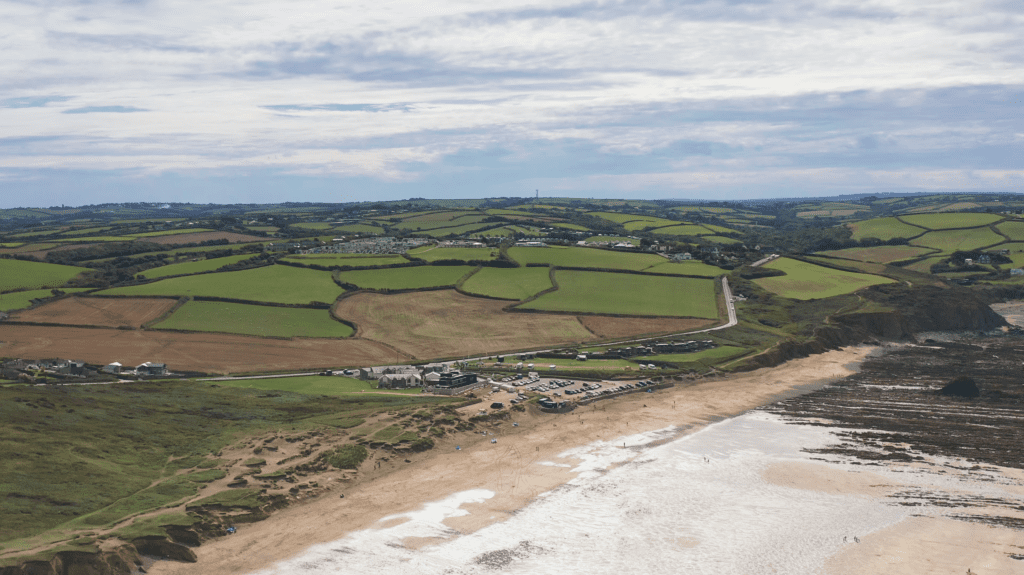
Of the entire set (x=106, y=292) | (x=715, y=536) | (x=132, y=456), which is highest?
(x=106, y=292)

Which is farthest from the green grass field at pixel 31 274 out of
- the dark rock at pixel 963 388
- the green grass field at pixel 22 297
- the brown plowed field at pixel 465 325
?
the dark rock at pixel 963 388

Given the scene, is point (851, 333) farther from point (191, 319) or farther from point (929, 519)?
point (191, 319)

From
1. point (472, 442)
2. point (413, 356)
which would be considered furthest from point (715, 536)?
point (413, 356)

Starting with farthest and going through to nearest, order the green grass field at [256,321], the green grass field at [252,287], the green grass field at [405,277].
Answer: the green grass field at [405,277], the green grass field at [252,287], the green grass field at [256,321]

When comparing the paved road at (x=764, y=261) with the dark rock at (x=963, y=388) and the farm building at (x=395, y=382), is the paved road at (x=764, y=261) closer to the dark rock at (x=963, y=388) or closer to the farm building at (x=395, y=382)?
the dark rock at (x=963, y=388)

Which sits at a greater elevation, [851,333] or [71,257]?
[71,257]

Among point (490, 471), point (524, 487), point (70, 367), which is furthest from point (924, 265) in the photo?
point (70, 367)

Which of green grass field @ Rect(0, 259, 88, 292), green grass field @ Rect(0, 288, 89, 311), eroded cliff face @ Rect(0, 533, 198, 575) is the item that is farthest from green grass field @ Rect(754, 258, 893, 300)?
green grass field @ Rect(0, 259, 88, 292)
